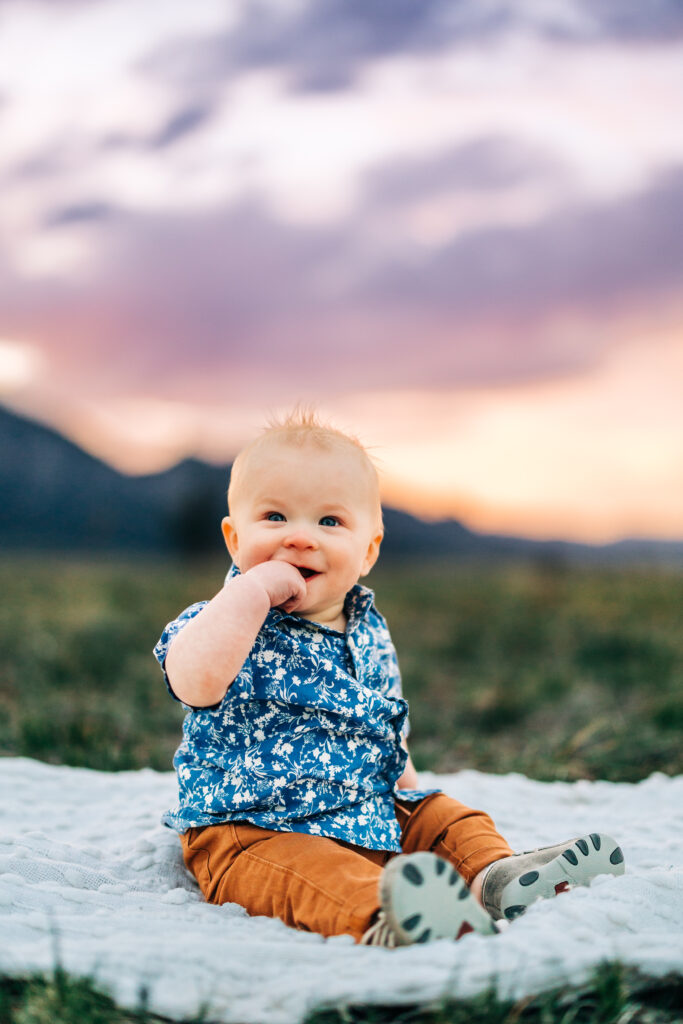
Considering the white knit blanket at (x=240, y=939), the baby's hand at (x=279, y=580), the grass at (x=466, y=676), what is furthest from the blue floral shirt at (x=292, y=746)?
the grass at (x=466, y=676)

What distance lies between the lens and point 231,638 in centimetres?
179

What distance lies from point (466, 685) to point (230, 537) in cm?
297

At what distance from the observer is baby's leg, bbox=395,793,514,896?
1989 millimetres

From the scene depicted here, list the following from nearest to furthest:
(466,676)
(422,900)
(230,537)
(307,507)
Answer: (422,900) < (307,507) < (230,537) < (466,676)

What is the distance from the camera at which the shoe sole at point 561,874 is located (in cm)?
180

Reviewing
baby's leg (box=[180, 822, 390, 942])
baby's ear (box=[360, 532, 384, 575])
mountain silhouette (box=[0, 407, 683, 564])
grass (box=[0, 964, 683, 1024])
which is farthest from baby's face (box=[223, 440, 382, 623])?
mountain silhouette (box=[0, 407, 683, 564])

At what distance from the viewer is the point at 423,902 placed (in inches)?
60.2

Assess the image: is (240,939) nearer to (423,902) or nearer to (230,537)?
(423,902)

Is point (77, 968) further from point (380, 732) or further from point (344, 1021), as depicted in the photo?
point (380, 732)

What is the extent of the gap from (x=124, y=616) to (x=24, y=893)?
14.3ft

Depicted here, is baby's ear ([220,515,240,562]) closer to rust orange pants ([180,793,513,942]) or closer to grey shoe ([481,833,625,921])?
rust orange pants ([180,793,513,942])

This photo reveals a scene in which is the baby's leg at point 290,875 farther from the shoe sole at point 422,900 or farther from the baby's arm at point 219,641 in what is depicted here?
the baby's arm at point 219,641

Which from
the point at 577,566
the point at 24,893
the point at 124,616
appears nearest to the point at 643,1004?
the point at 24,893

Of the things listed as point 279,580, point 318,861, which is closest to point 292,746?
point 318,861
